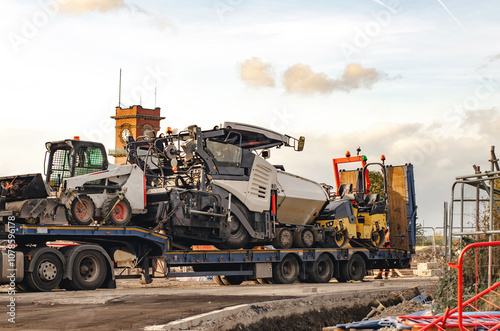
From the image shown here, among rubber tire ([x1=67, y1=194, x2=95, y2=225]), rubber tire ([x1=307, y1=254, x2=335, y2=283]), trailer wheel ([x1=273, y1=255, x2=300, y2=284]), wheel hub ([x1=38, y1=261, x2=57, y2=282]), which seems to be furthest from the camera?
rubber tire ([x1=307, y1=254, x2=335, y2=283])

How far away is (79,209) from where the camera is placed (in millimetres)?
17047

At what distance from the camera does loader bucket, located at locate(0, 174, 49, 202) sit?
656 inches

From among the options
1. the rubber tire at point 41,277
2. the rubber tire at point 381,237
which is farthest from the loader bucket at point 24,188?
the rubber tire at point 381,237

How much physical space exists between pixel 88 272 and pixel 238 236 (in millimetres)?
4891

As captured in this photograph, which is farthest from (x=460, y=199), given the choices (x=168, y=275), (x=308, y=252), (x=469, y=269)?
(x=308, y=252)

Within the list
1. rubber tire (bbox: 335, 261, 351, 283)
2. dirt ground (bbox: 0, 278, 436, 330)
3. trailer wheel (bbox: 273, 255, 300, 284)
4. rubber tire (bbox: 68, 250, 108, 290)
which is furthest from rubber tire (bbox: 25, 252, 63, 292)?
rubber tire (bbox: 335, 261, 351, 283)

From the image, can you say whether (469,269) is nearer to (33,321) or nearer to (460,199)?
(460,199)

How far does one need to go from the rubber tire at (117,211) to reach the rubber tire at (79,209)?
0.36m

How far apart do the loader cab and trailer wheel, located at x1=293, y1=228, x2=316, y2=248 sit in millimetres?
6958

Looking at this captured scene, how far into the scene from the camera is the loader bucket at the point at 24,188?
16656 mm

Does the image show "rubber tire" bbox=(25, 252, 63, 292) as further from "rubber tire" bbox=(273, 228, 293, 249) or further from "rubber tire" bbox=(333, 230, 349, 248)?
"rubber tire" bbox=(333, 230, 349, 248)

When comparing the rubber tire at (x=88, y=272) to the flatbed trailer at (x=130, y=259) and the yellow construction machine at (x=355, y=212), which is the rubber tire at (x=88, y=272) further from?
the yellow construction machine at (x=355, y=212)

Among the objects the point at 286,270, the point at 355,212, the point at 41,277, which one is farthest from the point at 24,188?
the point at 355,212

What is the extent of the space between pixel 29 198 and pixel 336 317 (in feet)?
24.8
